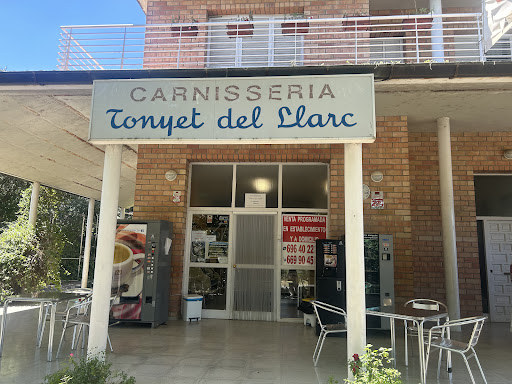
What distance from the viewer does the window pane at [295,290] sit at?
25.2ft

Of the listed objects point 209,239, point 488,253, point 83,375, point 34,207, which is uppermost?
point 34,207

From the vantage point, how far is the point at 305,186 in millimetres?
8047

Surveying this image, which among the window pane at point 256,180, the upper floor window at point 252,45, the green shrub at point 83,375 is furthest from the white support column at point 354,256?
the upper floor window at point 252,45

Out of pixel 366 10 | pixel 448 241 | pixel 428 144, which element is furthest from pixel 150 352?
pixel 366 10

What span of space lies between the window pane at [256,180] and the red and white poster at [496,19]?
13.9 ft

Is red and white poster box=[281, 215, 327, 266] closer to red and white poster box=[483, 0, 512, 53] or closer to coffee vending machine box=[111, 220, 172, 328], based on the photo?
coffee vending machine box=[111, 220, 172, 328]

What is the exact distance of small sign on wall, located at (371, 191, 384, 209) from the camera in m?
7.34

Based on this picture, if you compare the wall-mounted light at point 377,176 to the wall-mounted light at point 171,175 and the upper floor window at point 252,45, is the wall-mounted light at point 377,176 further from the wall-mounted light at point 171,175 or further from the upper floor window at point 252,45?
the wall-mounted light at point 171,175

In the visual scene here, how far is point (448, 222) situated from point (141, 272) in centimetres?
565

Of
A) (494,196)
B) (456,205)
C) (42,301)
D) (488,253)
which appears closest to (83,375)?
(42,301)

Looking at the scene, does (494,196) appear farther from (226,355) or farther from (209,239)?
(226,355)

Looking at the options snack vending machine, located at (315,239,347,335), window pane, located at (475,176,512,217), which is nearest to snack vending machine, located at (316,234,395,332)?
snack vending machine, located at (315,239,347,335)

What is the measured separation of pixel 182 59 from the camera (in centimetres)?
804

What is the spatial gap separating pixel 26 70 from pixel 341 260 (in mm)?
5535
